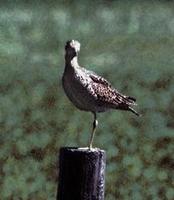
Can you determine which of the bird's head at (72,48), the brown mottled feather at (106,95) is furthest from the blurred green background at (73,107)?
the bird's head at (72,48)

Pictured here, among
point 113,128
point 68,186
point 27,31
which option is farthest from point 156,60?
point 68,186

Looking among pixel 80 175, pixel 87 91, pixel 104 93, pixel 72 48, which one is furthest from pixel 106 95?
pixel 80 175

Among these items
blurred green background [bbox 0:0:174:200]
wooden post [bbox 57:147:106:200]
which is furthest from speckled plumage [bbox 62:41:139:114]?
blurred green background [bbox 0:0:174:200]

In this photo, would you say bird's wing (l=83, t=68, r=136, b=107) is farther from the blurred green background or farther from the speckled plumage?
the blurred green background

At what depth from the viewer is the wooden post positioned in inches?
102

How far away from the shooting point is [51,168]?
16.3 feet

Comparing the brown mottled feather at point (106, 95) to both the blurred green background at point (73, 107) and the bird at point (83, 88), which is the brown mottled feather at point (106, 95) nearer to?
the bird at point (83, 88)

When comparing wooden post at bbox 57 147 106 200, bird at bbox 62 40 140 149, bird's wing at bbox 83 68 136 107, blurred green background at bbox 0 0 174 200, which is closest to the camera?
wooden post at bbox 57 147 106 200

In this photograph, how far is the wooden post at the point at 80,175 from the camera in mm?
2594

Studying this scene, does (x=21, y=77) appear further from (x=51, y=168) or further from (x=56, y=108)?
(x=51, y=168)

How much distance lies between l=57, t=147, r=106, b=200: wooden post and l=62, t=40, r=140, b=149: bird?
19 cm

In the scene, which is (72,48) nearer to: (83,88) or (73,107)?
(83,88)

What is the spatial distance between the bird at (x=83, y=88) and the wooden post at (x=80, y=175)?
0.19 metres

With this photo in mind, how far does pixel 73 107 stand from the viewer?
508cm
